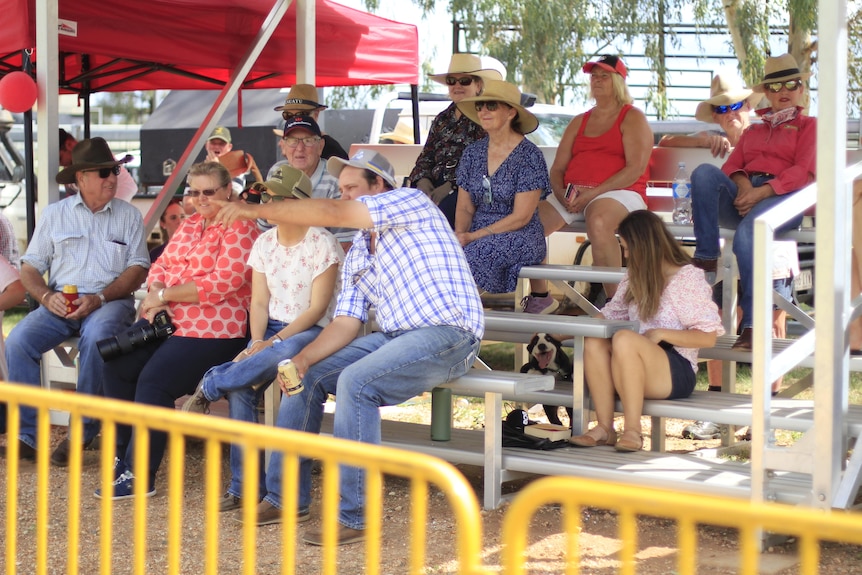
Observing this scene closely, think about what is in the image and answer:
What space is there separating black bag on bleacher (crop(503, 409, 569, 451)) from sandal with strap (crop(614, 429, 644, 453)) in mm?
279

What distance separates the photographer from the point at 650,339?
518cm

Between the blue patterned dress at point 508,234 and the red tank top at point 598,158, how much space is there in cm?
54

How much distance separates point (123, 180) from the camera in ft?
27.8

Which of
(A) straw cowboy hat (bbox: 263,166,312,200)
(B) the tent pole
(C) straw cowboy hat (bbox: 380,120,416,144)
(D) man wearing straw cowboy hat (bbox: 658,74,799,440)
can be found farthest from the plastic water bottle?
(C) straw cowboy hat (bbox: 380,120,416,144)

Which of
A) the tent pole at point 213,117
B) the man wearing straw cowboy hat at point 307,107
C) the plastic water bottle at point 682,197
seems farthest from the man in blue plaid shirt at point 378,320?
Result: the plastic water bottle at point 682,197

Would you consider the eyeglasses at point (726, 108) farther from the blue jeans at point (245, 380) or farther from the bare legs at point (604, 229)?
the blue jeans at point (245, 380)

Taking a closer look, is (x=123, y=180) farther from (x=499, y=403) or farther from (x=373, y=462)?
(x=373, y=462)

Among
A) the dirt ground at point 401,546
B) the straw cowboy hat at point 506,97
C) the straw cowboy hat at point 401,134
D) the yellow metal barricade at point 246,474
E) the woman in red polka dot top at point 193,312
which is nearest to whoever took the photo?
the yellow metal barricade at point 246,474

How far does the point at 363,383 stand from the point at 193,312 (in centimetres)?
135

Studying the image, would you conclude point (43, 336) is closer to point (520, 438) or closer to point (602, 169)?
point (520, 438)

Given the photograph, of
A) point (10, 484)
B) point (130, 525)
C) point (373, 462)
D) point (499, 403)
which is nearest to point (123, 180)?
point (130, 525)

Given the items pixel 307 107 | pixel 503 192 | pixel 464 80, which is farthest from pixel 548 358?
pixel 307 107

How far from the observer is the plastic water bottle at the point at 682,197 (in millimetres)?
7613

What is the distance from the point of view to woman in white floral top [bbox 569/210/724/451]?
5.14 m
